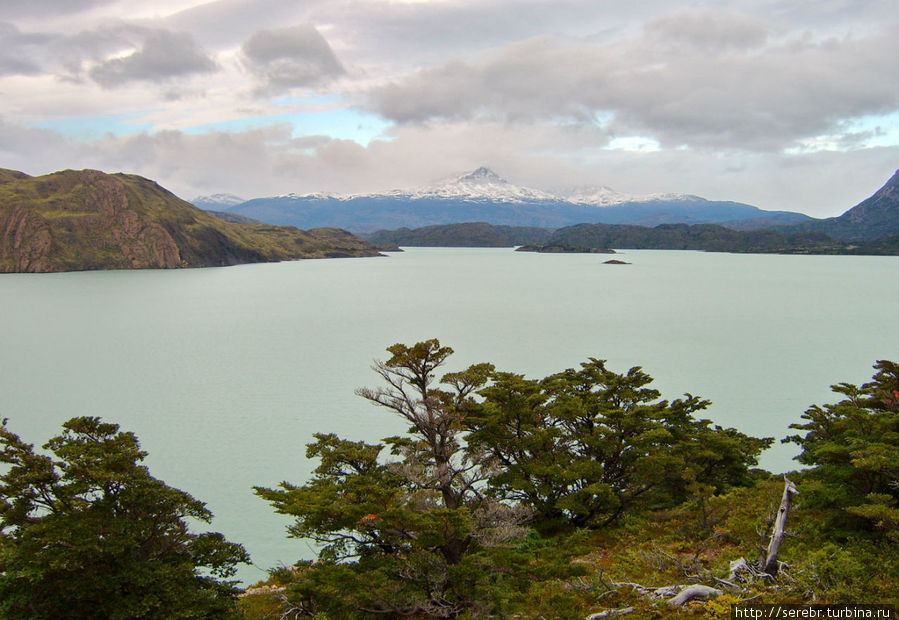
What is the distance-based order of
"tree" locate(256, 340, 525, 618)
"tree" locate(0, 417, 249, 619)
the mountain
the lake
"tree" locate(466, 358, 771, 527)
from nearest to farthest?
"tree" locate(0, 417, 249, 619), "tree" locate(256, 340, 525, 618), "tree" locate(466, 358, 771, 527), the lake, the mountain

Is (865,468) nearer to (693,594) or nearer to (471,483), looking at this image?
(693,594)

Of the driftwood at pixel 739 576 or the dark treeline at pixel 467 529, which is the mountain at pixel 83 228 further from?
the driftwood at pixel 739 576

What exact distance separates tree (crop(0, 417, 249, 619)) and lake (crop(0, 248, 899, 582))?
7689 millimetres

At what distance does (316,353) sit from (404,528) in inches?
1644

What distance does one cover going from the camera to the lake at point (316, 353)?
29766 mm

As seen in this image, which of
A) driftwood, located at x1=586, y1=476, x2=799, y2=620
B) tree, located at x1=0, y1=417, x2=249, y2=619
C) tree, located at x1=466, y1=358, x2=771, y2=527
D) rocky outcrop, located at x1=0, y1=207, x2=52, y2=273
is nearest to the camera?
tree, located at x1=0, y1=417, x2=249, y2=619

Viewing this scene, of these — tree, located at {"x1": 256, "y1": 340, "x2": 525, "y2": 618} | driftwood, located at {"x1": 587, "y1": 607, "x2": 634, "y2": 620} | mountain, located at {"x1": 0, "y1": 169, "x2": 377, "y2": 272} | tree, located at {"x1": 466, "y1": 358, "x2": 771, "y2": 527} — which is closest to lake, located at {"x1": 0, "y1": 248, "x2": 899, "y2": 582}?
tree, located at {"x1": 256, "y1": 340, "x2": 525, "y2": 618}

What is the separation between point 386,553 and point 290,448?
648 inches

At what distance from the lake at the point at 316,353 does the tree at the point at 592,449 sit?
333 inches

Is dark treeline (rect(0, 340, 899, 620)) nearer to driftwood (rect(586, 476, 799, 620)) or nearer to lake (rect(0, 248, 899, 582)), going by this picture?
driftwood (rect(586, 476, 799, 620))

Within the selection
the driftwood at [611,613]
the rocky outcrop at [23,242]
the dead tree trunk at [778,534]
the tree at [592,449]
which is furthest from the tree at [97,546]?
the rocky outcrop at [23,242]

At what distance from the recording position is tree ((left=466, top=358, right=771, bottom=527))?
61.1ft

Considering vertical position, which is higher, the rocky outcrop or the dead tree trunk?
the rocky outcrop

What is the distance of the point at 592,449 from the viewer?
20.7m
